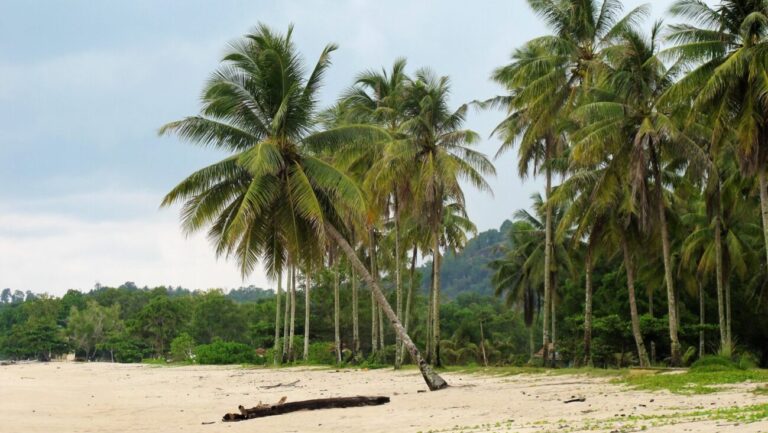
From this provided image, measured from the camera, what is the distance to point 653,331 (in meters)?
37.5

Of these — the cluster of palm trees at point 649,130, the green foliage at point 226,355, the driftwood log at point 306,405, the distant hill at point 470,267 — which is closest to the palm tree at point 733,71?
the cluster of palm trees at point 649,130

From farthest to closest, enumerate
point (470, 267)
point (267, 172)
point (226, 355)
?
point (470, 267)
point (226, 355)
point (267, 172)

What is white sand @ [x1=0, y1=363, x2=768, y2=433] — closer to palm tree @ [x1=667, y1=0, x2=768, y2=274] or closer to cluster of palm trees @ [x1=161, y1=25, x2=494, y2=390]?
cluster of palm trees @ [x1=161, y1=25, x2=494, y2=390]

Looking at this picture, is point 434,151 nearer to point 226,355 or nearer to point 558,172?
point 558,172

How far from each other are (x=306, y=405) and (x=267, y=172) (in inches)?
247

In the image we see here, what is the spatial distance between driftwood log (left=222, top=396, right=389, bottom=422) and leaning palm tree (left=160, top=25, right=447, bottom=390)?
3.19 metres

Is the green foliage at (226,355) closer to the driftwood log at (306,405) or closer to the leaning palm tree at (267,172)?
A: the leaning palm tree at (267,172)

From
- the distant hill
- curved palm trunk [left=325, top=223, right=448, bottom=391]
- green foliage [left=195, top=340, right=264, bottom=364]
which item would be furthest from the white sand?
the distant hill

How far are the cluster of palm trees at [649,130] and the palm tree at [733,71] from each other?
34 mm

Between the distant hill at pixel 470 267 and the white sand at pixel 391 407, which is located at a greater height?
the distant hill at pixel 470 267

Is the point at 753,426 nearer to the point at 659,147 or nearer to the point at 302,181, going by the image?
the point at 302,181

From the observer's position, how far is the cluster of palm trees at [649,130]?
19.6m

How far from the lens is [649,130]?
22953 millimetres

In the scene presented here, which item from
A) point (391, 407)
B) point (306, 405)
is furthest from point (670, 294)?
point (306, 405)
